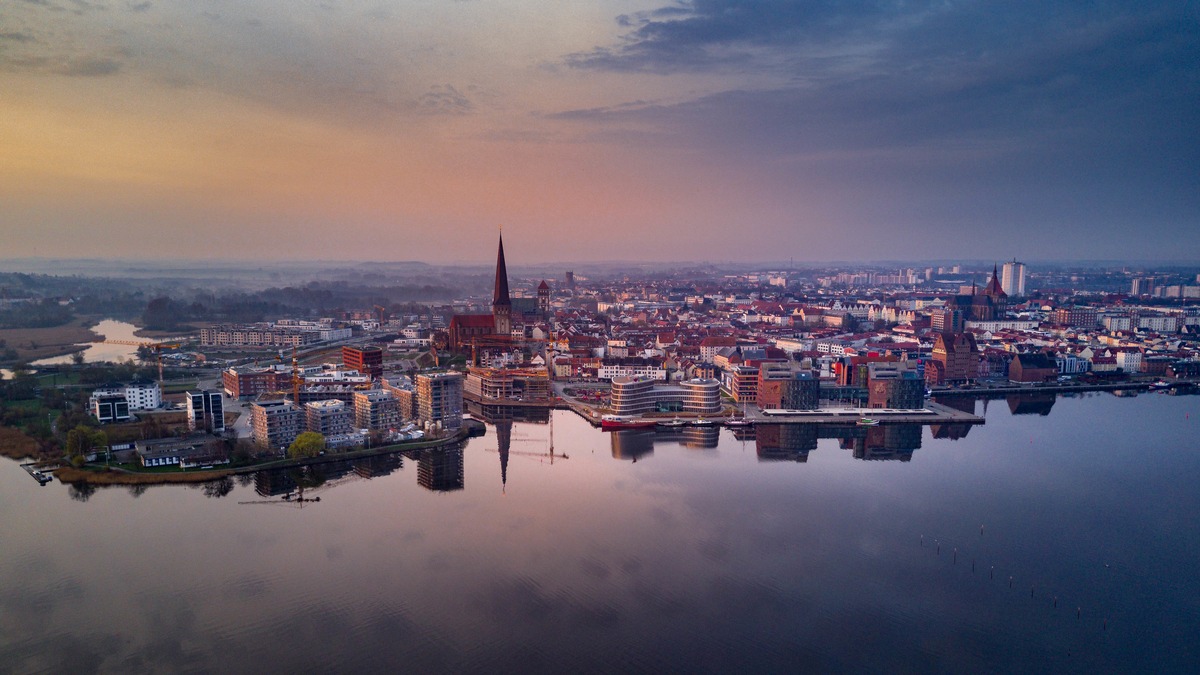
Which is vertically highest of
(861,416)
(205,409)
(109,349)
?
(205,409)

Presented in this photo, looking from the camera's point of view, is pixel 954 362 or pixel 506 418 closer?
pixel 506 418

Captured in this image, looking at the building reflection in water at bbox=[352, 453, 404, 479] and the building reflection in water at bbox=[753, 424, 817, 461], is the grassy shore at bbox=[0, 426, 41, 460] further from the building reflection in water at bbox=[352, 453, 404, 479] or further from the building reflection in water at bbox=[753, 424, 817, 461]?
the building reflection in water at bbox=[753, 424, 817, 461]

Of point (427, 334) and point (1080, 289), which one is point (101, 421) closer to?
point (427, 334)

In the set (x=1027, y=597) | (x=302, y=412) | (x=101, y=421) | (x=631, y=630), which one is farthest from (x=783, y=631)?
(x=101, y=421)

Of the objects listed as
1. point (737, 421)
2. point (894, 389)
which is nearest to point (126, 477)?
point (737, 421)

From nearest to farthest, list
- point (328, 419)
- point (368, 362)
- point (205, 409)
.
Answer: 1. point (328, 419)
2. point (205, 409)
3. point (368, 362)

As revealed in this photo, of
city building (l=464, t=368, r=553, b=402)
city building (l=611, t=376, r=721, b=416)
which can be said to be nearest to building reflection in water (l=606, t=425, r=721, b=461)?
city building (l=611, t=376, r=721, b=416)

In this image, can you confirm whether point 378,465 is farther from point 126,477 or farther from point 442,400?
point 126,477
